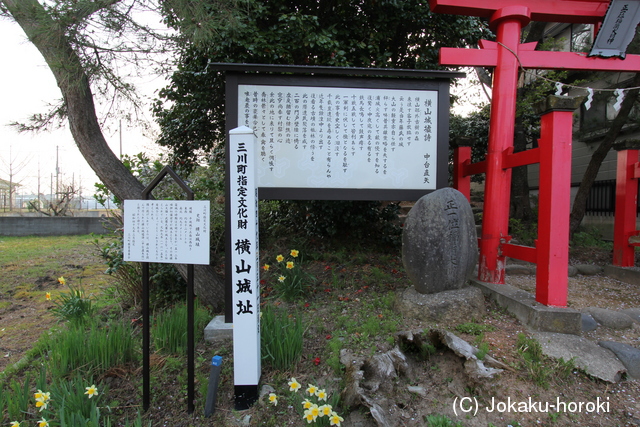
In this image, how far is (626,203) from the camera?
564cm

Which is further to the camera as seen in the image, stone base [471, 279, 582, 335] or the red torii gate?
the red torii gate

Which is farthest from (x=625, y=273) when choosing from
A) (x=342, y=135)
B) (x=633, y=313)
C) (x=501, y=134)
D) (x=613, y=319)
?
(x=342, y=135)

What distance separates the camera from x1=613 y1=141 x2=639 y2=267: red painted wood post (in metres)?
5.61

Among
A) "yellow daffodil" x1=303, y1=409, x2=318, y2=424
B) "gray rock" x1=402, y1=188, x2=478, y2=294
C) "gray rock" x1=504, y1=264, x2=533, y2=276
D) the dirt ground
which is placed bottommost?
the dirt ground

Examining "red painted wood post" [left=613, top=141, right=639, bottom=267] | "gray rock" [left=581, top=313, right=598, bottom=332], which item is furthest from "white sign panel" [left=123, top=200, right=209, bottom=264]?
"red painted wood post" [left=613, top=141, right=639, bottom=267]

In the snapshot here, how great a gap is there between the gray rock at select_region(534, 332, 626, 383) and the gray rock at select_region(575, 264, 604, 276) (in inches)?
141

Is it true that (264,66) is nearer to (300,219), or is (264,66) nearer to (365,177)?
(365,177)

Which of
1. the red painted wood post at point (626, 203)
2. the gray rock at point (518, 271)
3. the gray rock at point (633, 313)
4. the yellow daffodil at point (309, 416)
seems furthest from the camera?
the gray rock at point (518, 271)

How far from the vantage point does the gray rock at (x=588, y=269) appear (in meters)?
6.14

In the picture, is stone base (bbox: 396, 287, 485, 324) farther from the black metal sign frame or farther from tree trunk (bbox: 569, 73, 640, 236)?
tree trunk (bbox: 569, 73, 640, 236)

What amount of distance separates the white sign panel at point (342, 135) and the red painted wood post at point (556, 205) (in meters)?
1.18

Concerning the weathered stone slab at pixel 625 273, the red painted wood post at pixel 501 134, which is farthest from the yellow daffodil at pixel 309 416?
the weathered stone slab at pixel 625 273

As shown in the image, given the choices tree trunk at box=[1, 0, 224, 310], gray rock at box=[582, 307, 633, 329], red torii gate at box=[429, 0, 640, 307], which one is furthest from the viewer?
red torii gate at box=[429, 0, 640, 307]

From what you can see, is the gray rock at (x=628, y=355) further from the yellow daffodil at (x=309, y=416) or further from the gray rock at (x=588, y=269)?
the gray rock at (x=588, y=269)
